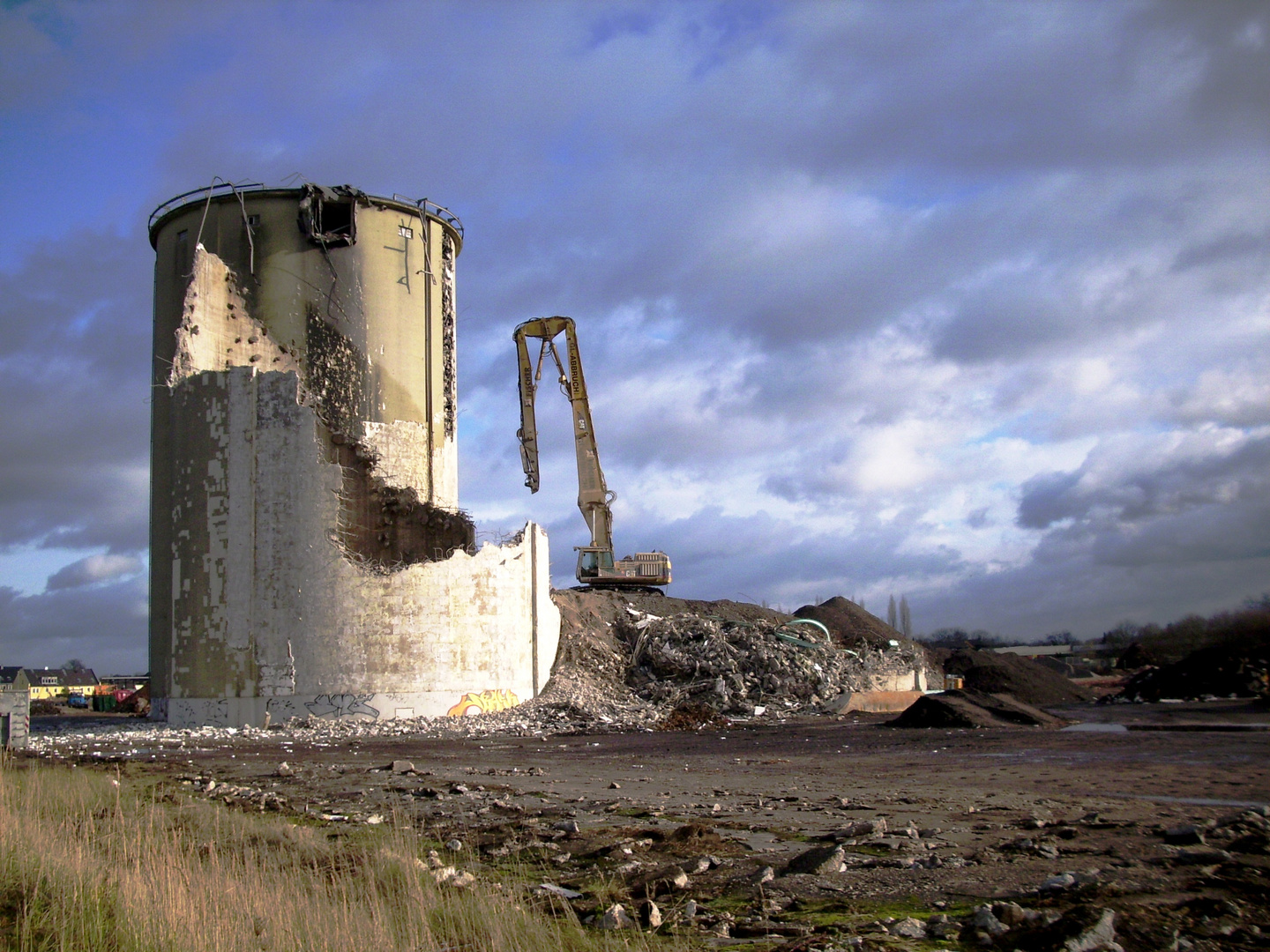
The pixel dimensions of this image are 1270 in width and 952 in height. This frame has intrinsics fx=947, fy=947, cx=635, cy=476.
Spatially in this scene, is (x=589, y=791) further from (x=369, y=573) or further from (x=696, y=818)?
(x=369, y=573)

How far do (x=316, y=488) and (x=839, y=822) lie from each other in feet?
61.5

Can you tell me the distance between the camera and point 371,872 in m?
6.21

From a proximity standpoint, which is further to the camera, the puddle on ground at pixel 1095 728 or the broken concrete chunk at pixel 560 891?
the puddle on ground at pixel 1095 728

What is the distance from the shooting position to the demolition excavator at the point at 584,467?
35.6 meters

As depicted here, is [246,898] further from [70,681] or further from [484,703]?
[70,681]

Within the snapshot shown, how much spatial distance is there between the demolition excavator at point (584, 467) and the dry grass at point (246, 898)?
2789 centimetres

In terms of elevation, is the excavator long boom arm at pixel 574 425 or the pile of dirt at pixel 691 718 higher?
the excavator long boom arm at pixel 574 425

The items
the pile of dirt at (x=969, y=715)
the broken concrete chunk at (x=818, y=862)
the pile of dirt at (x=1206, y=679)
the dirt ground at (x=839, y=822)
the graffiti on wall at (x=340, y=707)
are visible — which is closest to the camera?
the dirt ground at (x=839, y=822)

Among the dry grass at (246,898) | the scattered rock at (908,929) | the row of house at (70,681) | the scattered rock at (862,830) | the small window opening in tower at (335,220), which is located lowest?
the row of house at (70,681)

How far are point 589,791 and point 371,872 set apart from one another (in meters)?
6.08

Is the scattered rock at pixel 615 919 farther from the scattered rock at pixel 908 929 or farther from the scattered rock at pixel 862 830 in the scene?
the scattered rock at pixel 862 830

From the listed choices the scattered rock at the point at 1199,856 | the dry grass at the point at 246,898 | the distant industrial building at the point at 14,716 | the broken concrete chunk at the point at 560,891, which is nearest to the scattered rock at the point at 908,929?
the dry grass at the point at 246,898

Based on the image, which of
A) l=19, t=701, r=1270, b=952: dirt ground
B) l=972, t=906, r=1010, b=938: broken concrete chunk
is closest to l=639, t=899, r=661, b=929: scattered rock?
l=19, t=701, r=1270, b=952: dirt ground

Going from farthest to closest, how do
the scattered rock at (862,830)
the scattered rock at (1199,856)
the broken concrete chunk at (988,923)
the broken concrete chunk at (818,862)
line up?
the scattered rock at (862,830)
the broken concrete chunk at (818,862)
the scattered rock at (1199,856)
the broken concrete chunk at (988,923)
